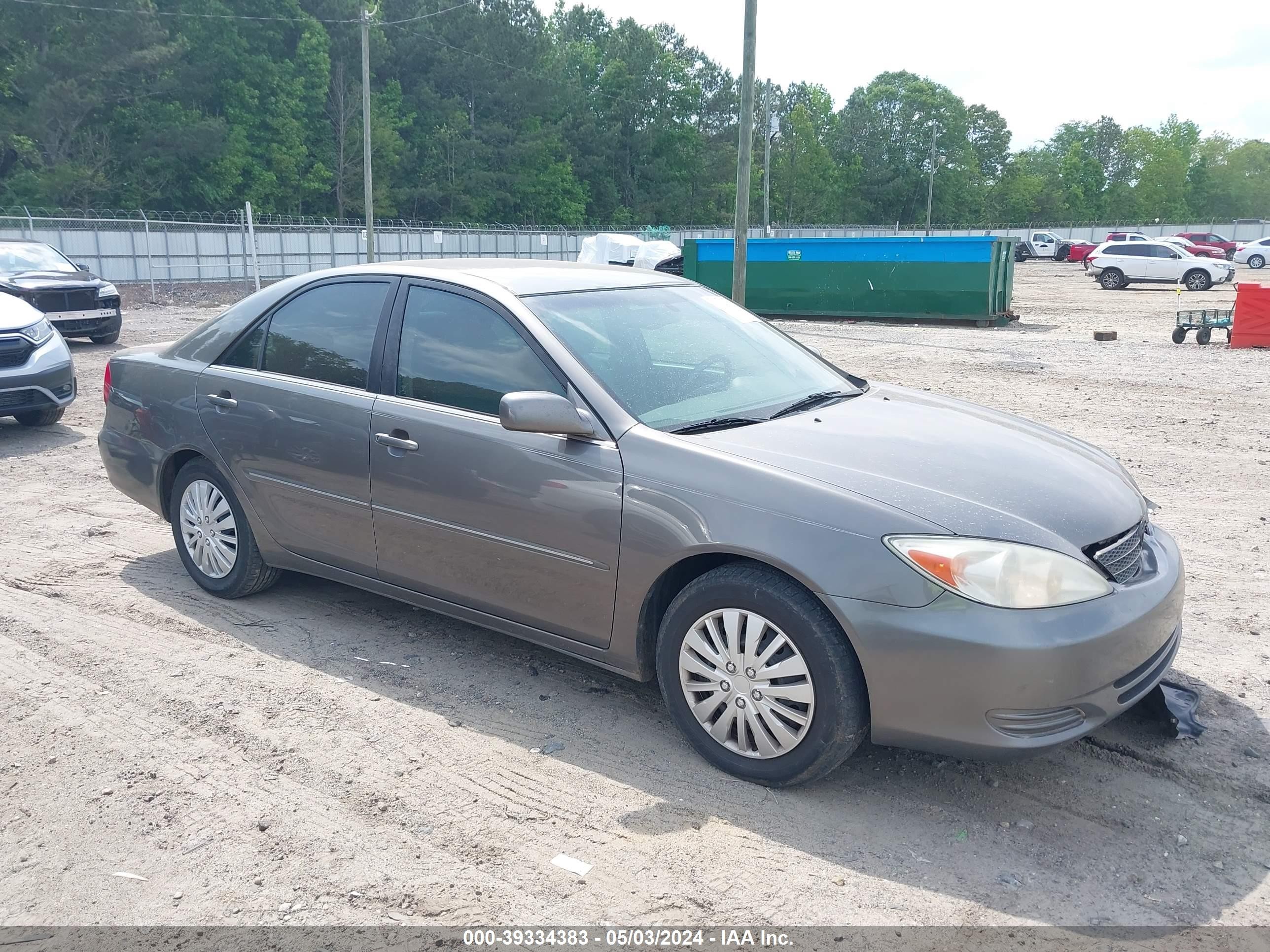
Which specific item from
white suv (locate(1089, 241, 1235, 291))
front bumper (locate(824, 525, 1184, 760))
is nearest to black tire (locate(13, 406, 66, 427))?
front bumper (locate(824, 525, 1184, 760))

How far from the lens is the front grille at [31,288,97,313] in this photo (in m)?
15.6

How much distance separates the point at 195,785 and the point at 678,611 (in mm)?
1732

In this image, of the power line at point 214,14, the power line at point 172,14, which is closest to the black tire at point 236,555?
the power line at point 214,14

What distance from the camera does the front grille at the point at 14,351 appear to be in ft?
29.9

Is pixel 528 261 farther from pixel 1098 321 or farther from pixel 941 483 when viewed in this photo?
pixel 1098 321

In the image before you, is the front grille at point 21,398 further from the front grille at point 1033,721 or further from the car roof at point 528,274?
the front grille at point 1033,721

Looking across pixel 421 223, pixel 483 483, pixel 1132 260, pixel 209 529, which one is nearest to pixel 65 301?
pixel 209 529

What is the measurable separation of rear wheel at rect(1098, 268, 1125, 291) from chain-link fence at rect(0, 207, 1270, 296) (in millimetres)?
9941

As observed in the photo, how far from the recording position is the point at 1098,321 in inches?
942

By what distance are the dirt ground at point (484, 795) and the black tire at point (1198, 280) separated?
34.2 m

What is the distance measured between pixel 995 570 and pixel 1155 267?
38159mm

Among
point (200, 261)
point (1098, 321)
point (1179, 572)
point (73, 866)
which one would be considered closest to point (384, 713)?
point (73, 866)

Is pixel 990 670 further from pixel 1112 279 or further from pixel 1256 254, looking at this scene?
pixel 1256 254

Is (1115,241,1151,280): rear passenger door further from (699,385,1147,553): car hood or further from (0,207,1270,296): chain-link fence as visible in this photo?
(699,385,1147,553): car hood
